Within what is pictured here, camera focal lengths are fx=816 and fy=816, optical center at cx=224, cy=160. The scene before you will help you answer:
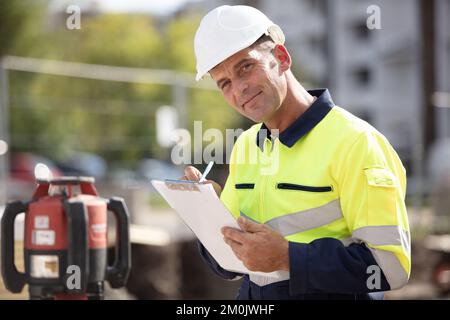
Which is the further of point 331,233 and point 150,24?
point 150,24

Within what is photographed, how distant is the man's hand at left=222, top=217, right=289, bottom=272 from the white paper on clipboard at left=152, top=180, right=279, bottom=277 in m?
0.05

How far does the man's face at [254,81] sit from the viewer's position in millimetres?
2379

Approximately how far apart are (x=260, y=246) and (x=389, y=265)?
35 centimetres

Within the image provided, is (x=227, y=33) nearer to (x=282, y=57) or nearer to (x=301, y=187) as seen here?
(x=282, y=57)

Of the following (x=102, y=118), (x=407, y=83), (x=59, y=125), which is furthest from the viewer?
(x=407, y=83)

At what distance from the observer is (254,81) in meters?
2.38

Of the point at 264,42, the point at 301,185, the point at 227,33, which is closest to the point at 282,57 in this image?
the point at 264,42

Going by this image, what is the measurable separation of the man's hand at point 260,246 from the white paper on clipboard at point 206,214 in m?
0.05

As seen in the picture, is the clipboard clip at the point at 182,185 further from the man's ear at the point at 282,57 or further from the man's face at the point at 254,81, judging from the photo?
the man's ear at the point at 282,57

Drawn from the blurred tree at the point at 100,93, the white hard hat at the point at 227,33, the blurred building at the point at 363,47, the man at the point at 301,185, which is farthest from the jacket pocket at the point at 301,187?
the blurred building at the point at 363,47

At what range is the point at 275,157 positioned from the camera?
2.53 meters
